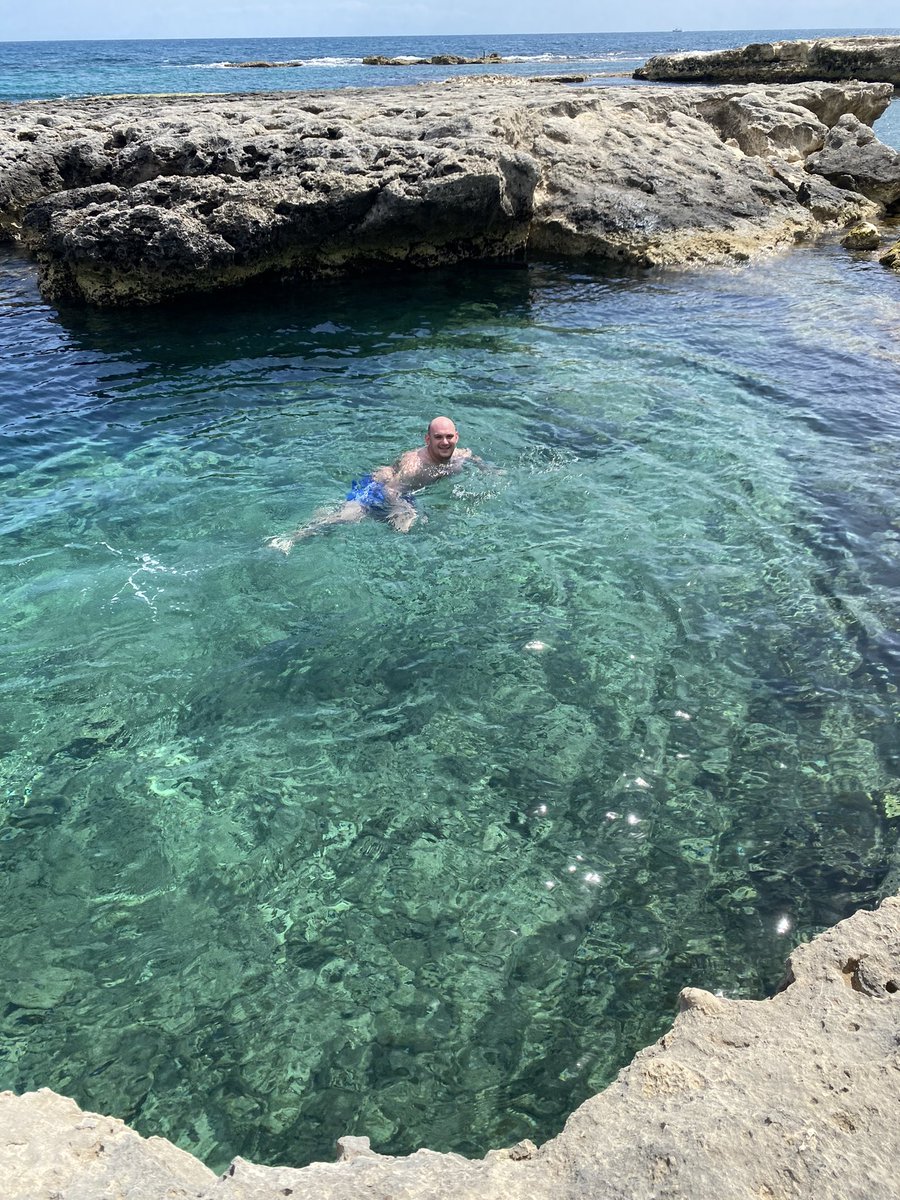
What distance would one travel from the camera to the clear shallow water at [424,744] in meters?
3.44

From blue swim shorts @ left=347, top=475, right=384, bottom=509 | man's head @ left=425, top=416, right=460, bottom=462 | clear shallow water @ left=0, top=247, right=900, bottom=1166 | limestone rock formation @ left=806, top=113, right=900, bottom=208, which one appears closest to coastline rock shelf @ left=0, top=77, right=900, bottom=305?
limestone rock formation @ left=806, top=113, right=900, bottom=208

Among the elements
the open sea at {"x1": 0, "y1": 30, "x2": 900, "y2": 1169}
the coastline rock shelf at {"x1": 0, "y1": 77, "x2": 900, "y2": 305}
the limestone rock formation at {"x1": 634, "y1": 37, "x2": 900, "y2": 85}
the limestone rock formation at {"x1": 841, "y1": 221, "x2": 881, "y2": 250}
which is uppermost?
the limestone rock formation at {"x1": 634, "y1": 37, "x2": 900, "y2": 85}

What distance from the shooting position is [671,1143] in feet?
7.47

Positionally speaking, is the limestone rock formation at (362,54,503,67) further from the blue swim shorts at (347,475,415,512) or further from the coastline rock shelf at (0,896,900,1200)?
the coastline rock shelf at (0,896,900,1200)

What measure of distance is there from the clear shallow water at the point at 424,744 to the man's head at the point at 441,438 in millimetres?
382

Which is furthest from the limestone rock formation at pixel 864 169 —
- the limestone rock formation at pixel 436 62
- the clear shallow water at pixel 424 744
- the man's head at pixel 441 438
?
the limestone rock formation at pixel 436 62

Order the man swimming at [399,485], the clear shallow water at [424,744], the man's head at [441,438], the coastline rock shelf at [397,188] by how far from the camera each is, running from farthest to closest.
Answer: the coastline rock shelf at [397,188] < the man's head at [441,438] < the man swimming at [399,485] < the clear shallow water at [424,744]

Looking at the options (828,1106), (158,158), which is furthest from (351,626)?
(158,158)

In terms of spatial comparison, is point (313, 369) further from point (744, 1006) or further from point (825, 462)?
point (744, 1006)

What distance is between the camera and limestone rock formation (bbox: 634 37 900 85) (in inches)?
1993

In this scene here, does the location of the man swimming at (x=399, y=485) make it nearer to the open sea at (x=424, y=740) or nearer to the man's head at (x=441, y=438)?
the man's head at (x=441, y=438)

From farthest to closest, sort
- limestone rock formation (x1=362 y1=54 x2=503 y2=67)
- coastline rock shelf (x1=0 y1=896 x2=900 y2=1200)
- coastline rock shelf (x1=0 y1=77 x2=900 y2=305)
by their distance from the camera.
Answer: limestone rock formation (x1=362 y1=54 x2=503 y2=67) < coastline rock shelf (x1=0 y1=77 x2=900 y2=305) < coastline rock shelf (x1=0 y1=896 x2=900 y2=1200)

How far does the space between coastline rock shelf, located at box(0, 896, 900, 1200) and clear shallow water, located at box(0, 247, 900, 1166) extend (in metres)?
0.72

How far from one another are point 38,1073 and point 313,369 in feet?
30.1
